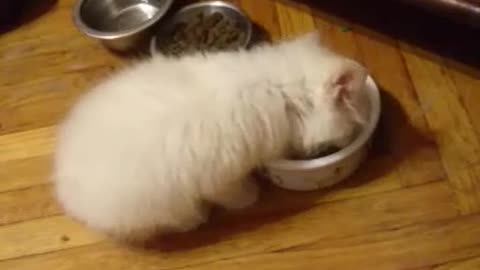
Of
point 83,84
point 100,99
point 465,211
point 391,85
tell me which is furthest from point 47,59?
point 465,211

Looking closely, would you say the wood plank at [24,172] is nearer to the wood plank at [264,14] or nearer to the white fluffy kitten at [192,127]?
the white fluffy kitten at [192,127]

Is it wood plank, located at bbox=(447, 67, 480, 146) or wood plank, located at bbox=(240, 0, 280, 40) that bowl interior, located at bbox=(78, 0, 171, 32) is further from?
wood plank, located at bbox=(447, 67, 480, 146)

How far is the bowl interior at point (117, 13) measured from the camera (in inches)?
78.5

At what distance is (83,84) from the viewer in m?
1.93

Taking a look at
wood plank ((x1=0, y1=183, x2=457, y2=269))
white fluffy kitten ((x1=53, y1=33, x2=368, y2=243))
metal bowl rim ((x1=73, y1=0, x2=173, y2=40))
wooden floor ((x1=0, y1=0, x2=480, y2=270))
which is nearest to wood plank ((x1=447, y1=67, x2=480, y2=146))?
wooden floor ((x1=0, y1=0, x2=480, y2=270))

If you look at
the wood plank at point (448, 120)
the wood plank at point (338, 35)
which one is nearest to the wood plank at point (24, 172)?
the wood plank at point (338, 35)

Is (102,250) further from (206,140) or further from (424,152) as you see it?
(424,152)

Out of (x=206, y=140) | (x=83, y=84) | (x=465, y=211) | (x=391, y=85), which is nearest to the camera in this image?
(x=206, y=140)

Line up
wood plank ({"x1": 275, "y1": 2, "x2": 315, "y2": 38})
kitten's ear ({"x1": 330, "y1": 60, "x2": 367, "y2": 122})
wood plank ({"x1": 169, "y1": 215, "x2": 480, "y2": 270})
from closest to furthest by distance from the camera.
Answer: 1. kitten's ear ({"x1": 330, "y1": 60, "x2": 367, "y2": 122})
2. wood plank ({"x1": 169, "y1": 215, "x2": 480, "y2": 270})
3. wood plank ({"x1": 275, "y1": 2, "x2": 315, "y2": 38})

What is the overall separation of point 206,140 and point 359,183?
1.20 feet

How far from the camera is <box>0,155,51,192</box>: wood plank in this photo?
5.91 feet

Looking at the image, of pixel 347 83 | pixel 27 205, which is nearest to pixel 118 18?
pixel 27 205

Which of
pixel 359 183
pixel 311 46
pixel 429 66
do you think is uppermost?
pixel 311 46

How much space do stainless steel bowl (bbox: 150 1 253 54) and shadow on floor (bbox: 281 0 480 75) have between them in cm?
16
